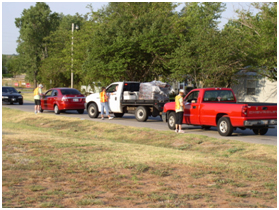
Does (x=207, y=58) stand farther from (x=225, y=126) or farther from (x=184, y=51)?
(x=225, y=126)

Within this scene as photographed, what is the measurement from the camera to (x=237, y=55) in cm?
3189

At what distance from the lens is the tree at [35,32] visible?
80.8m

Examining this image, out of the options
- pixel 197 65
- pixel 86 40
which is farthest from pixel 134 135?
pixel 86 40

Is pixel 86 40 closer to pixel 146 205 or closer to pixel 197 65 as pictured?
pixel 197 65

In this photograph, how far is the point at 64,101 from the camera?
965 inches

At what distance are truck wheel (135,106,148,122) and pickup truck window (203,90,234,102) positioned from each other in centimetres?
473

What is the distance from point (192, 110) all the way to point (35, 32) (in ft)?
231

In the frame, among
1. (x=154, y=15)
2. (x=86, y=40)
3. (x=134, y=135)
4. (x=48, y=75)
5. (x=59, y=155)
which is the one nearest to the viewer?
(x=59, y=155)

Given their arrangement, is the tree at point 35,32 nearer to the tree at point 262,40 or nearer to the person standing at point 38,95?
the tree at point 262,40

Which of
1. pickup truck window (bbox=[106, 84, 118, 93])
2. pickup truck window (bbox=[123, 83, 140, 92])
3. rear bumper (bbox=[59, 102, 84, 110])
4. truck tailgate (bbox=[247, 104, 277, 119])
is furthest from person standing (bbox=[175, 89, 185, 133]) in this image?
rear bumper (bbox=[59, 102, 84, 110])

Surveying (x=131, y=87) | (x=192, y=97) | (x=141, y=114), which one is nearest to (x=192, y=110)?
(x=192, y=97)

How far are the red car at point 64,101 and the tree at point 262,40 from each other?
547 inches

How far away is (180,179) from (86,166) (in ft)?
6.89

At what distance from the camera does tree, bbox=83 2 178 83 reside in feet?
104
